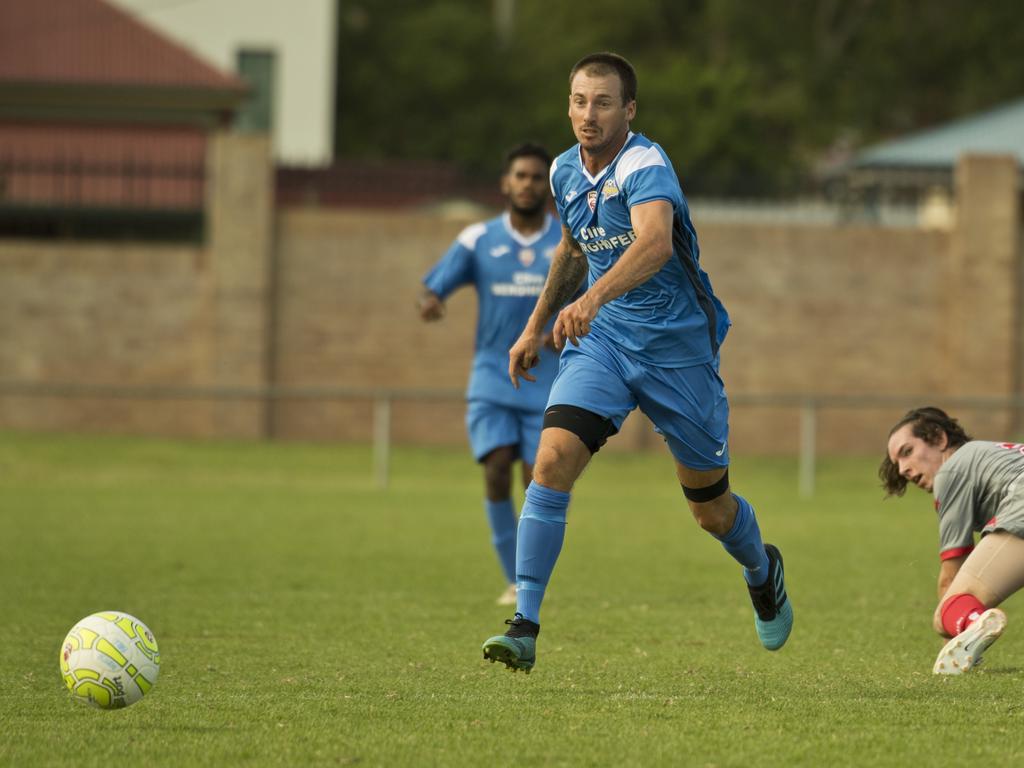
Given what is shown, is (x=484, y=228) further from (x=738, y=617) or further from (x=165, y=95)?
(x=165, y=95)

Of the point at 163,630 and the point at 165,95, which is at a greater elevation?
the point at 165,95

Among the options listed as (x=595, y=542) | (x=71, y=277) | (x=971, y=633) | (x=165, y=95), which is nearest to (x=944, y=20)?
(x=165, y=95)

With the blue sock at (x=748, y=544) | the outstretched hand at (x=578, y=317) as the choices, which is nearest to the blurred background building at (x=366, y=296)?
the blue sock at (x=748, y=544)

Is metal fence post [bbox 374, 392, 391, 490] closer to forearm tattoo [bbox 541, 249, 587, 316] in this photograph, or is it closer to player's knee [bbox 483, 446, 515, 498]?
player's knee [bbox 483, 446, 515, 498]

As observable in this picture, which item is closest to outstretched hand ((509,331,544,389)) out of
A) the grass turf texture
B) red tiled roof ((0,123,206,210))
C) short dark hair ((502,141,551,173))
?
the grass turf texture

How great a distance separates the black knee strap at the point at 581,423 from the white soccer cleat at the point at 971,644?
1637 mm

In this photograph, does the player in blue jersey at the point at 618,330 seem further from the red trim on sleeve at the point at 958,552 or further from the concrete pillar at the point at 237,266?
the concrete pillar at the point at 237,266

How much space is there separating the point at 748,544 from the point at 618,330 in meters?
1.19

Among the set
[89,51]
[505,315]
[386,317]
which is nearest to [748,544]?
[505,315]

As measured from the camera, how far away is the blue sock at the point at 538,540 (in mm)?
6438

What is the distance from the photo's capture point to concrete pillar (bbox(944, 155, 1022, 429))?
2467 centimetres

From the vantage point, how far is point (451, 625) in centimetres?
890

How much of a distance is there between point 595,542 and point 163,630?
6270 mm

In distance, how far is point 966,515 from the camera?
6938 mm
